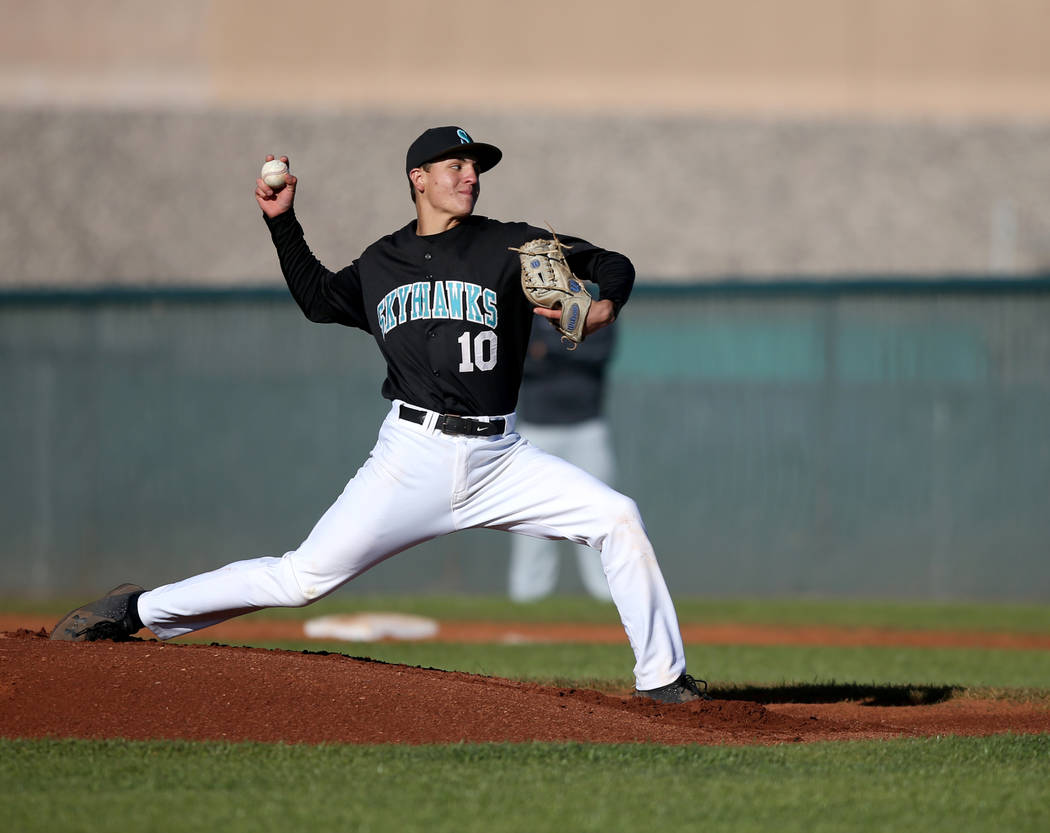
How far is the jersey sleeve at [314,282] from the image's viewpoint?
5188mm

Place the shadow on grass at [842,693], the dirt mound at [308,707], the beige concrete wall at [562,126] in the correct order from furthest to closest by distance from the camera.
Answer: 1. the beige concrete wall at [562,126]
2. the shadow on grass at [842,693]
3. the dirt mound at [308,707]

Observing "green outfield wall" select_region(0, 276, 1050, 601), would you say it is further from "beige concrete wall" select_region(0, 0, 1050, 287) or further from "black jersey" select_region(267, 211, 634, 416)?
"black jersey" select_region(267, 211, 634, 416)

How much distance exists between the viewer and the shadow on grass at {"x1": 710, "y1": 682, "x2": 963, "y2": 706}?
5.89m

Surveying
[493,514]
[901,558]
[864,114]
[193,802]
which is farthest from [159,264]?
[193,802]

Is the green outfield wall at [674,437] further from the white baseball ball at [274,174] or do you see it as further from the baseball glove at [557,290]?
the baseball glove at [557,290]

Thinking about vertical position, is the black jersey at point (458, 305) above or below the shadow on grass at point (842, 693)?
above

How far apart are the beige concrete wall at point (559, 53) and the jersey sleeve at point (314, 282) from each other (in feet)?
44.1

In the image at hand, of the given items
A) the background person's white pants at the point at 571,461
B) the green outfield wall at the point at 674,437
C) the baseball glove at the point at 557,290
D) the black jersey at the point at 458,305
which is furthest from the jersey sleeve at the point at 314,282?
the green outfield wall at the point at 674,437

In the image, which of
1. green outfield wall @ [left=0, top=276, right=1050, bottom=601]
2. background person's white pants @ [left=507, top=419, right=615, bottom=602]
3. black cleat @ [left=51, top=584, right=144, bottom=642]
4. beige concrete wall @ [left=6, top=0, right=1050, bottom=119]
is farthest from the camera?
beige concrete wall @ [left=6, top=0, right=1050, bottom=119]

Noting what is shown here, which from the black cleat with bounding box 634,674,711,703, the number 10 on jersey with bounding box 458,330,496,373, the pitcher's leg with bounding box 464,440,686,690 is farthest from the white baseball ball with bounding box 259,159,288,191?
the black cleat with bounding box 634,674,711,703

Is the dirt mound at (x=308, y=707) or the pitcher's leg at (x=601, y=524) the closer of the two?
the dirt mound at (x=308, y=707)

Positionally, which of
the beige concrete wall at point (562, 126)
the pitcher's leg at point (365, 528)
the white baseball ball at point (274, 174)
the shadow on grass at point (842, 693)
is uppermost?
the beige concrete wall at point (562, 126)

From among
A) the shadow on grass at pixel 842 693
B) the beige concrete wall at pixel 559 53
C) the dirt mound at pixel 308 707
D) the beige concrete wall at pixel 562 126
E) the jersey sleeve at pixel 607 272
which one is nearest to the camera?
the dirt mound at pixel 308 707

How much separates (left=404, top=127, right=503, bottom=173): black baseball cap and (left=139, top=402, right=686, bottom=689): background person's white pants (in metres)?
0.89
